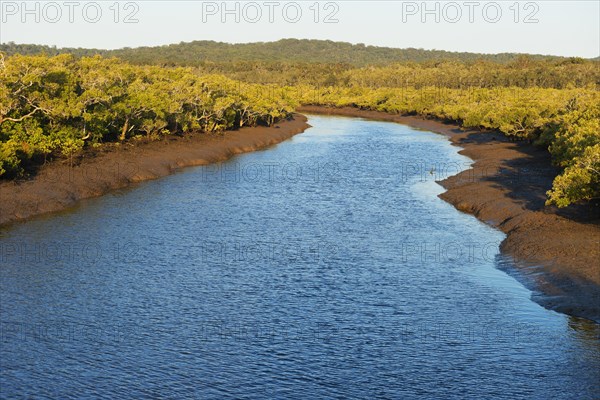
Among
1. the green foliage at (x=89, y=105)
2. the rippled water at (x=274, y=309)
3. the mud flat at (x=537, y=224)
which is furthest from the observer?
the green foliage at (x=89, y=105)

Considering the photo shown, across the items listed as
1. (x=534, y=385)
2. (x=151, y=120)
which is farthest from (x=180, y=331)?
A: (x=151, y=120)

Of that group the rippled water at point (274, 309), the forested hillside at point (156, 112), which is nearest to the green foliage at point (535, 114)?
the forested hillside at point (156, 112)

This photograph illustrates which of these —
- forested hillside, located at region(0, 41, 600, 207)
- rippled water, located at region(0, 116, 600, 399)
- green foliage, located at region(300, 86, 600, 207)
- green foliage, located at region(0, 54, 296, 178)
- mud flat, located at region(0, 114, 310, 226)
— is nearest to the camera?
rippled water, located at region(0, 116, 600, 399)

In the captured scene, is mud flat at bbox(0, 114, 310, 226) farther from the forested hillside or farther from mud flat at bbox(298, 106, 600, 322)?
mud flat at bbox(298, 106, 600, 322)

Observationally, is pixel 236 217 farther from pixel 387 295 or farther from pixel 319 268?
pixel 387 295

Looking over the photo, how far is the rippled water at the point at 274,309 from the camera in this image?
22.7m

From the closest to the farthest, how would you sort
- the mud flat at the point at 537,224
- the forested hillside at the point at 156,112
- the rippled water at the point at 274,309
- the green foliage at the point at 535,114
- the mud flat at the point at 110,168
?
1. the rippled water at the point at 274,309
2. the mud flat at the point at 537,224
3. the green foliage at the point at 535,114
4. the mud flat at the point at 110,168
5. the forested hillside at the point at 156,112

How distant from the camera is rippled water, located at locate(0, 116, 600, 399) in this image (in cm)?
2272

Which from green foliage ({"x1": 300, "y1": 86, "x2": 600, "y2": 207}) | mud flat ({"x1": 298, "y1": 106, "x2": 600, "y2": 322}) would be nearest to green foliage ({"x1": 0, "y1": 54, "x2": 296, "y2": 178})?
mud flat ({"x1": 298, "y1": 106, "x2": 600, "y2": 322})

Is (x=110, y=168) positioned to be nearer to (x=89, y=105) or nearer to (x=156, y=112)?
(x=89, y=105)

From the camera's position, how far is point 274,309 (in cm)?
2941

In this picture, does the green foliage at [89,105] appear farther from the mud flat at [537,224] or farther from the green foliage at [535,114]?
the green foliage at [535,114]

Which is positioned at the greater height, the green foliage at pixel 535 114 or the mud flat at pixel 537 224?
the green foliage at pixel 535 114

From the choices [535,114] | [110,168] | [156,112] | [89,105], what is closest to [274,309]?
[110,168]
